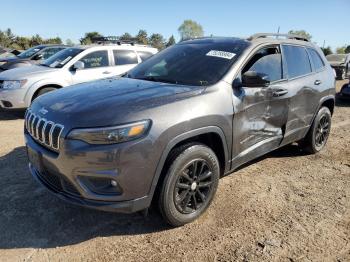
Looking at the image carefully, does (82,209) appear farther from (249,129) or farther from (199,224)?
(249,129)

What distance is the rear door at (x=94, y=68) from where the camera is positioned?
834 centimetres

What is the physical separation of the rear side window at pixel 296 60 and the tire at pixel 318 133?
0.79 m

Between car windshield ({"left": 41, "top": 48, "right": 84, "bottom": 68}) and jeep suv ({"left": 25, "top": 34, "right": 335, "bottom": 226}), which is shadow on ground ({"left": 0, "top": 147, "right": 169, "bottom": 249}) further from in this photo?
car windshield ({"left": 41, "top": 48, "right": 84, "bottom": 68})

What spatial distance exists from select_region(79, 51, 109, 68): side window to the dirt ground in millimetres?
4182

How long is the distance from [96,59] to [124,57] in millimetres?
727

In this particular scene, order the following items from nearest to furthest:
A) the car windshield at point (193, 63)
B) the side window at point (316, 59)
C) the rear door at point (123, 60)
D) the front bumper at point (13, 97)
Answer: the car windshield at point (193, 63) < the side window at point (316, 59) < the front bumper at point (13, 97) < the rear door at point (123, 60)

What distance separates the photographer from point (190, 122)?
3.25 m

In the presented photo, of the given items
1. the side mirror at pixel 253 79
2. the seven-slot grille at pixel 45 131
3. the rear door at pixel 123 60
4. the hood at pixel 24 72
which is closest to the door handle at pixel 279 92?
the side mirror at pixel 253 79

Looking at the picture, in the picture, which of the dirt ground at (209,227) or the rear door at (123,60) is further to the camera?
the rear door at (123,60)

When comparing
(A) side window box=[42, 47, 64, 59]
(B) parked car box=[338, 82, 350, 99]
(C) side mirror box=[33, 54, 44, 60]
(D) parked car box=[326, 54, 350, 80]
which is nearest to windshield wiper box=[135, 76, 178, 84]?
(B) parked car box=[338, 82, 350, 99]

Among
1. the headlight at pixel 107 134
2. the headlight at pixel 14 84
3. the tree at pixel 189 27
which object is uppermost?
the headlight at pixel 107 134

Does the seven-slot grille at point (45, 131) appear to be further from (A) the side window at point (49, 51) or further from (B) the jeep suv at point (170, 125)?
(A) the side window at point (49, 51)

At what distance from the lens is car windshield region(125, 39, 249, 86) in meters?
3.88

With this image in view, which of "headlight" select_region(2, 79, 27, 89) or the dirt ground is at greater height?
"headlight" select_region(2, 79, 27, 89)
